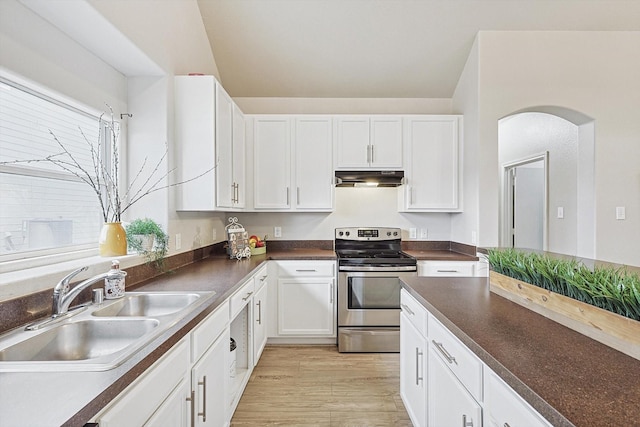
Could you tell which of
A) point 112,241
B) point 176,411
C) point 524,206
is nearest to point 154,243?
point 112,241

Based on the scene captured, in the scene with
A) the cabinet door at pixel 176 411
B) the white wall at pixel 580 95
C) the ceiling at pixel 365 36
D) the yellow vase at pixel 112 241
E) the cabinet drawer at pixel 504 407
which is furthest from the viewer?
the white wall at pixel 580 95

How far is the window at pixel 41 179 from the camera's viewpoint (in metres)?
1.49

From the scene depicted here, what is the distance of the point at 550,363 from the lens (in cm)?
87

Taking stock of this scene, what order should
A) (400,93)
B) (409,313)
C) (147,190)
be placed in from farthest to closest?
(400,93)
(147,190)
(409,313)

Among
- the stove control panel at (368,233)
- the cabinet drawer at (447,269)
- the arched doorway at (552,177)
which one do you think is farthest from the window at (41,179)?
the arched doorway at (552,177)

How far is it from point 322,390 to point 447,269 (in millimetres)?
1520

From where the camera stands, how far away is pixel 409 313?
1.89m

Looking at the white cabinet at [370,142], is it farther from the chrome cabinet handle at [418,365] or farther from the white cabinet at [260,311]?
the chrome cabinet handle at [418,365]

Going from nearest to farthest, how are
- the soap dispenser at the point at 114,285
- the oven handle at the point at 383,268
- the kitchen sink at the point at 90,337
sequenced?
the kitchen sink at the point at 90,337 < the soap dispenser at the point at 114,285 < the oven handle at the point at 383,268

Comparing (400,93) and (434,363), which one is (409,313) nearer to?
(434,363)

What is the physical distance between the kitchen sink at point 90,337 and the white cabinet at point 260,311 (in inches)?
51.1

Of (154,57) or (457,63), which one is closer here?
(154,57)

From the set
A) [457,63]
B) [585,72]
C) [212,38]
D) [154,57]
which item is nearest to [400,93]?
[457,63]

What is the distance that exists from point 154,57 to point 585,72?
139 inches
